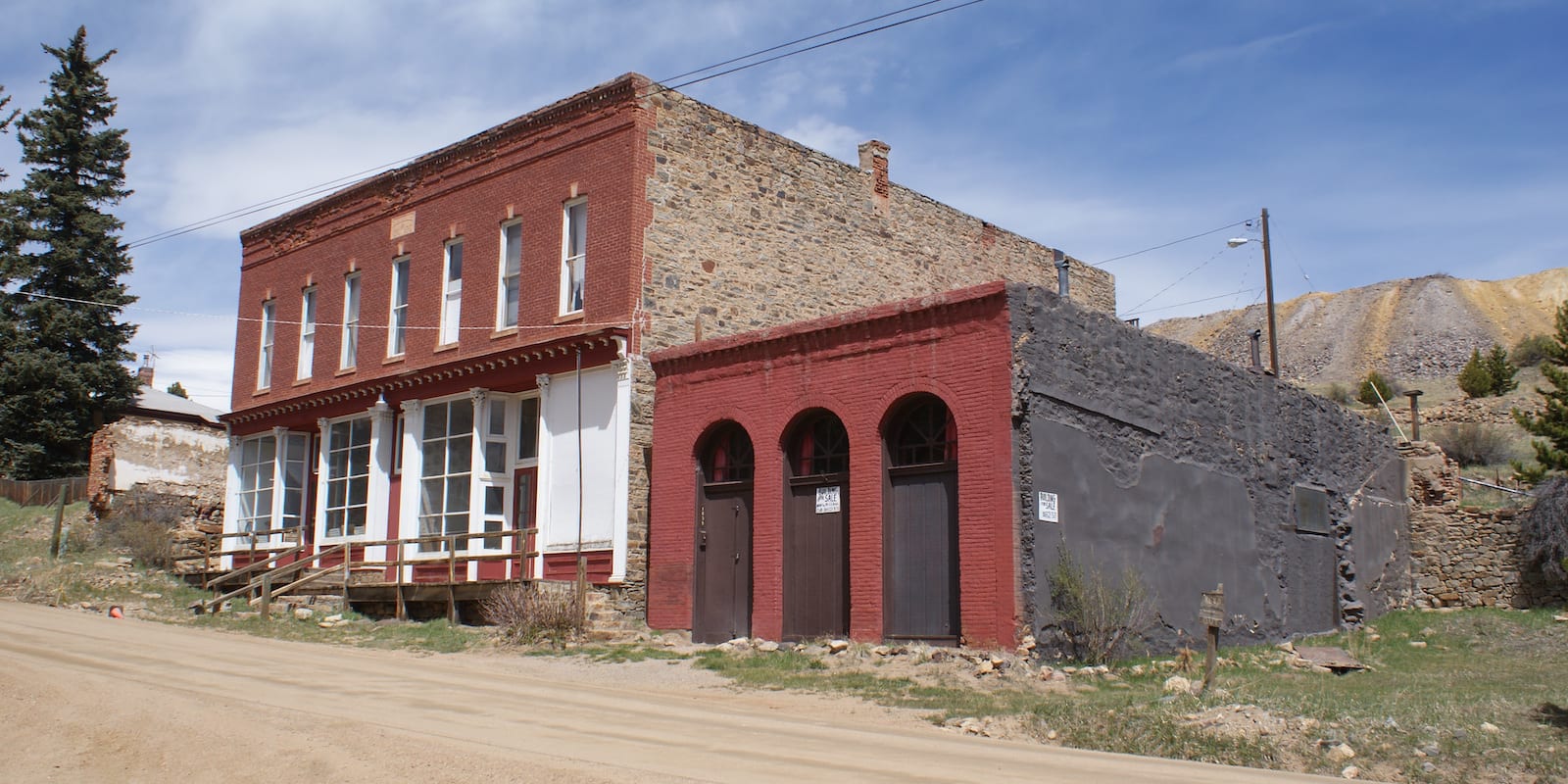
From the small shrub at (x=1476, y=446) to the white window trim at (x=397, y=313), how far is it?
28.6 metres

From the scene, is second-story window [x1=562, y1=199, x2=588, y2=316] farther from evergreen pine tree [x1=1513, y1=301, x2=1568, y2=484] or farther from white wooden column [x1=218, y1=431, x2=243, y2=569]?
evergreen pine tree [x1=1513, y1=301, x2=1568, y2=484]

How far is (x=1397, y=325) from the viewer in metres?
87.0

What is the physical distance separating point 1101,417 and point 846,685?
17.3 feet

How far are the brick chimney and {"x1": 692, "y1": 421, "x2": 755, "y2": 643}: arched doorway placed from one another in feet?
29.2

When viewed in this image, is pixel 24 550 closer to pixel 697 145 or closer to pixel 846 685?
pixel 697 145

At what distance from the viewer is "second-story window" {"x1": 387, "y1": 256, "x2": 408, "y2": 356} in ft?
87.3

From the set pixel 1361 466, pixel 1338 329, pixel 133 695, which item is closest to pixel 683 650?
pixel 133 695

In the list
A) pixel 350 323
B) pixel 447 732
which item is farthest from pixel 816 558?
pixel 350 323

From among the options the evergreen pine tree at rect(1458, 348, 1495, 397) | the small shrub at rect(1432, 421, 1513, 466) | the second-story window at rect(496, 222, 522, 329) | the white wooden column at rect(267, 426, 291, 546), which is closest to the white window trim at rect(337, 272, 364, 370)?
the white wooden column at rect(267, 426, 291, 546)

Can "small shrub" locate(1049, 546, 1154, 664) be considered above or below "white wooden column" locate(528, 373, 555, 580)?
below

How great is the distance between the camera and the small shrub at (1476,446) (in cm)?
3747

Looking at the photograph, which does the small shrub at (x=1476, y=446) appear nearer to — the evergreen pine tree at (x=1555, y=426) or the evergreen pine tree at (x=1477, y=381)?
the evergreen pine tree at (x=1555, y=426)

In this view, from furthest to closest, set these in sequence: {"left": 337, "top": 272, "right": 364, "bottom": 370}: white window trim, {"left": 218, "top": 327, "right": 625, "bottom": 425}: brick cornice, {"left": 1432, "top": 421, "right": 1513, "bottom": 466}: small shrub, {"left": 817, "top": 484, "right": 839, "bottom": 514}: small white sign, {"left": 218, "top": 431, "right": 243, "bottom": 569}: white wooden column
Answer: {"left": 1432, "top": 421, "right": 1513, "bottom": 466}: small shrub, {"left": 218, "top": 431, "right": 243, "bottom": 569}: white wooden column, {"left": 337, "top": 272, "right": 364, "bottom": 370}: white window trim, {"left": 218, "top": 327, "right": 625, "bottom": 425}: brick cornice, {"left": 817, "top": 484, "right": 839, "bottom": 514}: small white sign

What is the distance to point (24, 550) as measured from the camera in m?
31.7
